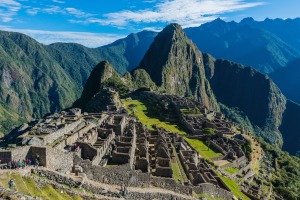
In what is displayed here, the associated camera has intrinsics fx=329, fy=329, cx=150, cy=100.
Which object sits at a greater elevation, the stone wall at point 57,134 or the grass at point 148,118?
the stone wall at point 57,134

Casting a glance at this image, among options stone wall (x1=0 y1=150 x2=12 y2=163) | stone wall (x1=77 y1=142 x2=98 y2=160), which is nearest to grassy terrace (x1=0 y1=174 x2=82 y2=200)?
stone wall (x1=0 y1=150 x2=12 y2=163)

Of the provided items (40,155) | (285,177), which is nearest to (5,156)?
(40,155)

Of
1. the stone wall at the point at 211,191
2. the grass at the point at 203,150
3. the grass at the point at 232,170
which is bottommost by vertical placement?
the grass at the point at 232,170

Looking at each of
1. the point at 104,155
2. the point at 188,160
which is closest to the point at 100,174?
the point at 104,155

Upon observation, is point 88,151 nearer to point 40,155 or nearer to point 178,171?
point 40,155

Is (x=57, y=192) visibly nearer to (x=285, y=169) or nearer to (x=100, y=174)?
(x=100, y=174)

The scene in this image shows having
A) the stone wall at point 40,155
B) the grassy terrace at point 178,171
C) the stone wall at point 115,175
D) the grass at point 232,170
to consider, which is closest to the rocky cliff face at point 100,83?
the grass at point 232,170

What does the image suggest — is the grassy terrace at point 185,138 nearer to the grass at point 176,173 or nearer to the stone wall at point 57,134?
the grass at point 176,173

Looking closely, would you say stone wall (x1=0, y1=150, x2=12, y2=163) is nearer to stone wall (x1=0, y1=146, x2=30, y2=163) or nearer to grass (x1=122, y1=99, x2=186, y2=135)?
stone wall (x1=0, y1=146, x2=30, y2=163)
